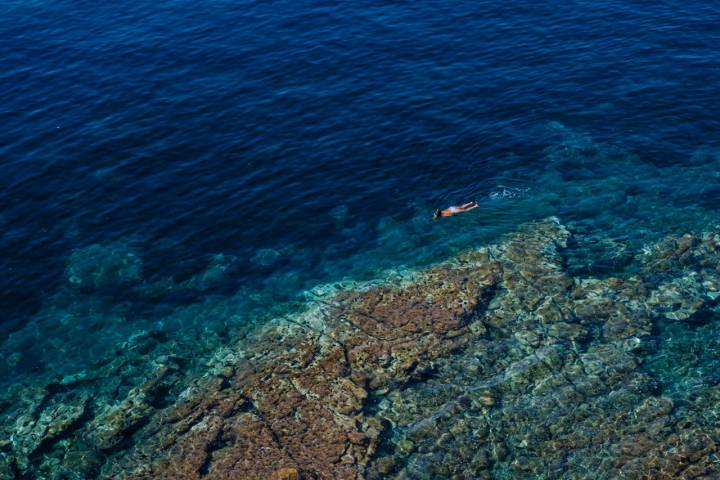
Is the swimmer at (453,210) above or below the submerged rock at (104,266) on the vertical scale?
above

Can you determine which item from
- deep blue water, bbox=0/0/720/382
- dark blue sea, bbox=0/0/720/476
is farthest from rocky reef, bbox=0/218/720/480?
deep blue water, bbox=0/0/720/382

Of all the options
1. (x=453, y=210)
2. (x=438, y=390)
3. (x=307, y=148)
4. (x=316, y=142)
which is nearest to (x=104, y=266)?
(x=307, y=148)

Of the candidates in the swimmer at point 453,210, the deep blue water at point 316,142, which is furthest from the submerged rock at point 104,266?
the swimmer at point 453,210

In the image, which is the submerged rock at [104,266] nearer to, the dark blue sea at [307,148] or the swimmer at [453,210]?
the dark blue sea at [307,148]

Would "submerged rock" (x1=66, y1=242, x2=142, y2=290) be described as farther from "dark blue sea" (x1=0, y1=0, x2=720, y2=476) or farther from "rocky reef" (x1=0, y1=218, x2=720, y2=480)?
"rocky reef" (x1=0, y1=218, x2=720, y2=480)

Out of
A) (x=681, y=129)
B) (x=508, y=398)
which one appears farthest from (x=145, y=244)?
(x=681, y=129)

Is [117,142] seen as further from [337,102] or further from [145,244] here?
[337,102]

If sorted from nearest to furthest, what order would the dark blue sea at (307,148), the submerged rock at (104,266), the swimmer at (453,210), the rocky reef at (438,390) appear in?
the rocky reef at (438,390) → the dark blue sea at (307,148) → the submerged rock at (104,266) → the swimmer at (453,210)
